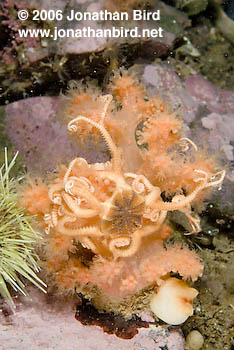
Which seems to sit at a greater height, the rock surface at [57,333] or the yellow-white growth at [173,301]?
the yellow-white growth at [173,301]

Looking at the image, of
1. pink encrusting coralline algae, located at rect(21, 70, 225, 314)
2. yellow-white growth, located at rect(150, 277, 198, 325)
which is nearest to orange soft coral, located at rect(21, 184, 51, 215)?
pink encrusting coralline algae, located at rect(21, 70, 225, 314)

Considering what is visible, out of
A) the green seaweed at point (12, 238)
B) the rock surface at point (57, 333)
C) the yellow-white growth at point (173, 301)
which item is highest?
the green seaweed at point (12, 238)

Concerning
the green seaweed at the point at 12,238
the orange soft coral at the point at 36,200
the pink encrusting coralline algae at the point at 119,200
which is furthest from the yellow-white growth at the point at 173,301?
the orange soft coral at the point at 36,200

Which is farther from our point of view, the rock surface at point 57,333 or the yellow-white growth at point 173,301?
the yellow-white growth at point 173,301

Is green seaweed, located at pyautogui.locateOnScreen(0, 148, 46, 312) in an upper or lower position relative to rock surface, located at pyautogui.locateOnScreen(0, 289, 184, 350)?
upper

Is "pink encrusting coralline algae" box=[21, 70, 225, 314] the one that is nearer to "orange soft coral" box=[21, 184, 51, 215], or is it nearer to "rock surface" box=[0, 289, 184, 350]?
"orange soft coral" box=[21, 184, 51, 215]

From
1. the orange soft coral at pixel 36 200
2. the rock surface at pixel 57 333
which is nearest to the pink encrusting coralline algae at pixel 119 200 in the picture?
the orange soft coral at pixel 36 200

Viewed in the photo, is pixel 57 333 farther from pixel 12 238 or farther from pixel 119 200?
pixel 119 200

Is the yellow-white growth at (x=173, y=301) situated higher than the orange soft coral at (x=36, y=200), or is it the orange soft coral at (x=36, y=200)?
the orange soft coral at (x=36, y=200)

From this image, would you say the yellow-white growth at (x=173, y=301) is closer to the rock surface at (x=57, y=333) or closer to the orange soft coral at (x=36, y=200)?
the rock surface at (x=57, y=333)

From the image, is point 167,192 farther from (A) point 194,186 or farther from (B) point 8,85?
(B) point 8,85
